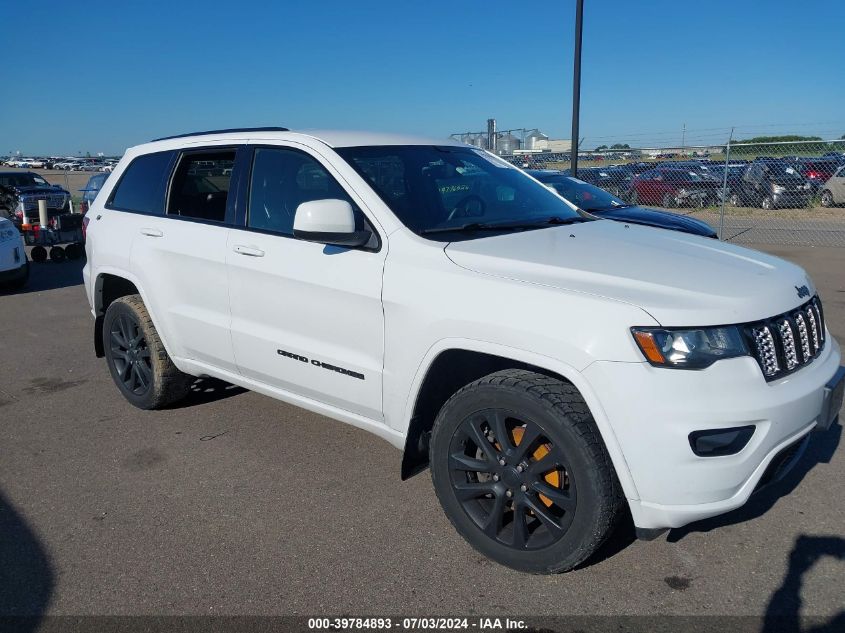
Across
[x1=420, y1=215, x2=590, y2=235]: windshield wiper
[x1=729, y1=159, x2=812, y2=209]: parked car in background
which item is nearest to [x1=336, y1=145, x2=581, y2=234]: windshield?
[x1=420, y1=215, x2=590, y2=235]: windshield wiper

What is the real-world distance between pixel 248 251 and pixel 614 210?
6.60 m

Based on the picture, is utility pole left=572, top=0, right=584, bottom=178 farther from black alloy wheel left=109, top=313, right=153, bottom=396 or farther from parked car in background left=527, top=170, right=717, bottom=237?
black alloy wheel left=109, top=313, right=153, bottom=396

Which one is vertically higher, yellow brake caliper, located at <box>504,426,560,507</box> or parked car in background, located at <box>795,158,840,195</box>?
parked car in background, located at <box>795,158,840,195</box>

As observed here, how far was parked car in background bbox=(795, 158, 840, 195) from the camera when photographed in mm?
17953

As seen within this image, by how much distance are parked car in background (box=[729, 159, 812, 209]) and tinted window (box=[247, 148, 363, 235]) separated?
1587 centimetres

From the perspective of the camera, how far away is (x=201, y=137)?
4.67 meters

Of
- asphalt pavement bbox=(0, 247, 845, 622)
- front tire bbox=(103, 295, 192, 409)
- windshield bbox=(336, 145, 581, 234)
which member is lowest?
asphalt pavement bbox=(0, 247, 845, 622)

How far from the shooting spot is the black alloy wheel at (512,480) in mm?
2951

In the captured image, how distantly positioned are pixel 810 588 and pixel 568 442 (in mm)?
1208

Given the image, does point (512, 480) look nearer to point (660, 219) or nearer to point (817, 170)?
point (660, 219)

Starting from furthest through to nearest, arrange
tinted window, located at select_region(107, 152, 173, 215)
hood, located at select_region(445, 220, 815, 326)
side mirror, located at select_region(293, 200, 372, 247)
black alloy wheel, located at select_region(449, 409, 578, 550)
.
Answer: tinted window, located at select_region(107, 152, 173, 215)
side mirror, located at select_region(293, 200, 372, 247)
black alloy wheel, located at select_region(449, 409, 578, 550)
hood, located at select_region(445, 220, 815, 326)

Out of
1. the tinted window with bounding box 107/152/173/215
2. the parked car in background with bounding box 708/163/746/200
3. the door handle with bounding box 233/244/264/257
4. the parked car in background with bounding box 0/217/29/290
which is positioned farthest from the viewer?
the parked car in background with bounding box 708/163/746/200

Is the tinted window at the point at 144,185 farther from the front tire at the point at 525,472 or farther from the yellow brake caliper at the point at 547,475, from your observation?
the yellow brake caliper at the point at 547,475

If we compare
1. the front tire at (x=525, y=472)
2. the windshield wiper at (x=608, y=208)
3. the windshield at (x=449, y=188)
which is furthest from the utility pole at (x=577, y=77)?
the front tire at (x=525, y=472)
